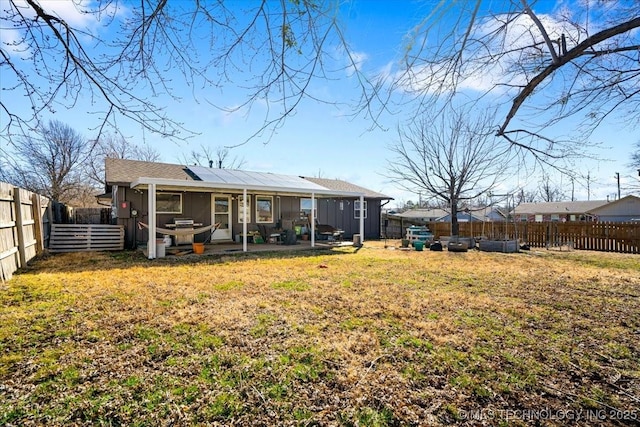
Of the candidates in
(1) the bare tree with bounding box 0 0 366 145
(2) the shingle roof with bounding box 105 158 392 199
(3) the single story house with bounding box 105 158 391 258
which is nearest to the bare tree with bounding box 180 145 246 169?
(2) the shingle roof with bounding box 105 158 392 199

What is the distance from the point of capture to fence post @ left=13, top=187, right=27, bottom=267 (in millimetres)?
5843

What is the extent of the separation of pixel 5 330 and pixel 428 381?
4038mm

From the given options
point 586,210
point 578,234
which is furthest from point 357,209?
point 586,210

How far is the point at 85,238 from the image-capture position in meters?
9.45

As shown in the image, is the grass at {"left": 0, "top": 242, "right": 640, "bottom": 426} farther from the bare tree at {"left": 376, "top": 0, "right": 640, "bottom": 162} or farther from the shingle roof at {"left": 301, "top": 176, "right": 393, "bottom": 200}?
the shingle roof at {"left": 301, "top": 176, "right": 393, "bottom": 200}

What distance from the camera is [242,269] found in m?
6.66

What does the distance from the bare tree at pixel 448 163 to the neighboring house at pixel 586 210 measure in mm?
16710

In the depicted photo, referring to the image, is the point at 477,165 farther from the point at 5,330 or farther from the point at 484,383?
the point at 5,330

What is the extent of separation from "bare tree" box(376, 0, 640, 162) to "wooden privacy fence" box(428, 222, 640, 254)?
9172mm

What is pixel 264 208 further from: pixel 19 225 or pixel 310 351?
pixel 310 351

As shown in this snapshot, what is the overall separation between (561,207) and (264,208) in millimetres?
36701

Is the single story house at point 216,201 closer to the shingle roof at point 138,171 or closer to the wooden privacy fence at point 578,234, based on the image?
the shingle roof at point 138,171

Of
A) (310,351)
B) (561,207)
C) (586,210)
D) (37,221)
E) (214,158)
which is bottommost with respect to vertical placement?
(310,351)

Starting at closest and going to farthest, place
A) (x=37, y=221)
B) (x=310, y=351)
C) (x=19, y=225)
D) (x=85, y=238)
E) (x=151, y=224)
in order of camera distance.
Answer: (x=310, y=351) → (x=19, y=225) → (x=37, y=221) → (x=151, y=224) → (x=85, y=238)
